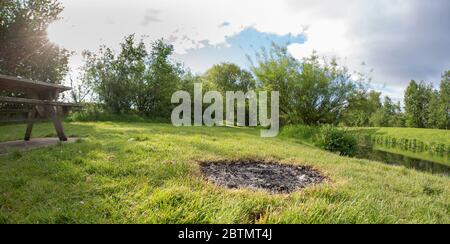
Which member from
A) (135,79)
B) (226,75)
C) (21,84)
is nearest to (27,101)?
(21,84)

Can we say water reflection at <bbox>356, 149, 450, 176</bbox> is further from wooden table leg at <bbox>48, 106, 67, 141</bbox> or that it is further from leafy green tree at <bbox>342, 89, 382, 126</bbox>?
wooden table leg at <bbox>48, 106, 67, 141</bbox>

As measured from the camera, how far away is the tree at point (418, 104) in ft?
157

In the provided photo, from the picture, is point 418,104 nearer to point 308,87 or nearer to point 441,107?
point 441,107

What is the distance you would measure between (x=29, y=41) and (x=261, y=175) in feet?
61.1

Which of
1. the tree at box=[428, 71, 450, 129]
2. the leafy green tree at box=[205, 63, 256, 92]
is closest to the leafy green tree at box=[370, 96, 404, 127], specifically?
the tree at box=[428, 71, 450, 129]

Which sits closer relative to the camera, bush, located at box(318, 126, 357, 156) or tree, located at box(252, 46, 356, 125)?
bush, located at box(318, 126, 357, 156)

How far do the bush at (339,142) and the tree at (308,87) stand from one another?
452 cm

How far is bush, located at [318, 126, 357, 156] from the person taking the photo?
11.3 meters

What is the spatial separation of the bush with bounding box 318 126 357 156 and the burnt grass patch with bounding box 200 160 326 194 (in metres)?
6.55

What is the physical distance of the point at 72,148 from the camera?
5.85 meters

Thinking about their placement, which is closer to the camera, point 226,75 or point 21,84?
point 21,84

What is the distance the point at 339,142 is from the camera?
11.5 meters

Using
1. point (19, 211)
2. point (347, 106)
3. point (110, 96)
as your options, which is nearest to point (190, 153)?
point (19, 211)

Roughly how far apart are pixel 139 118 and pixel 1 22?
34.0 feet
